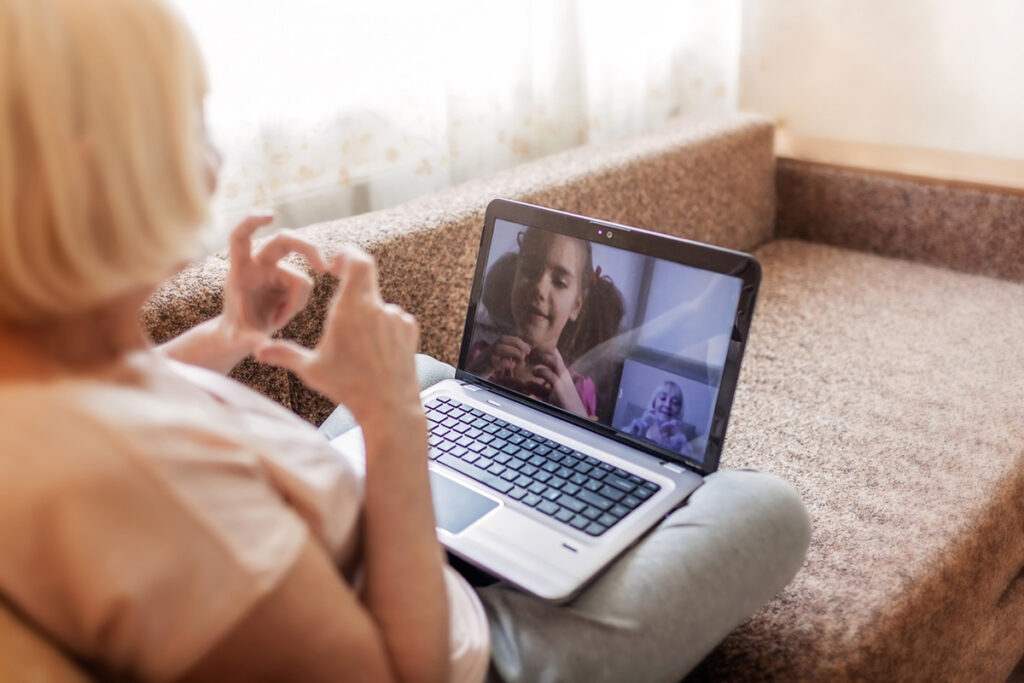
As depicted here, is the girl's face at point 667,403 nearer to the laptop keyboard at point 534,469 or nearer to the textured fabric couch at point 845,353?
the laptop keyboard at point 534,469

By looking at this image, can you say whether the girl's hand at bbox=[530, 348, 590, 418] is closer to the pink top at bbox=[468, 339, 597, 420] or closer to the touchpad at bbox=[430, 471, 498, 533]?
the pink top at bbox=[468, 339, 597, 420]

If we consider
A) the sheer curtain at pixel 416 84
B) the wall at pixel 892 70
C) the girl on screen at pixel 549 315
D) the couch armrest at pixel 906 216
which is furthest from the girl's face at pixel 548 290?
the wall at pixel 892 70

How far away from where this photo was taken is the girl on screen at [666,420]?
91cm

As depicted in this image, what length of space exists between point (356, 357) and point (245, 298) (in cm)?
19

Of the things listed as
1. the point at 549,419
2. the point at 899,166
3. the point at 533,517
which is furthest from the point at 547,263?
the point at 899,166

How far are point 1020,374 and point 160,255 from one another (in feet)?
4.08

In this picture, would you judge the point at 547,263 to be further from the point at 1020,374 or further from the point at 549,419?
the point at 1020,374

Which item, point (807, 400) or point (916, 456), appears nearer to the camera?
point (916, 456)

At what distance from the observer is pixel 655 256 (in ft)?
3.07

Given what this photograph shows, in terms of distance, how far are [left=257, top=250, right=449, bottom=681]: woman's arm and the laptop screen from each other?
32 centimetres

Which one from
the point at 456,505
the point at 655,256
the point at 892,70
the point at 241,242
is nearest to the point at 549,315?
the point at 655,256

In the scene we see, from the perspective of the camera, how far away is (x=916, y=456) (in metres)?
1.13

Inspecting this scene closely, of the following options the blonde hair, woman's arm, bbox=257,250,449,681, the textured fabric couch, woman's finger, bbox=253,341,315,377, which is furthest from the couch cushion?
the blonde hair

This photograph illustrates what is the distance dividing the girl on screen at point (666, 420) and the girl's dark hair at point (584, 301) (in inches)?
3.6
